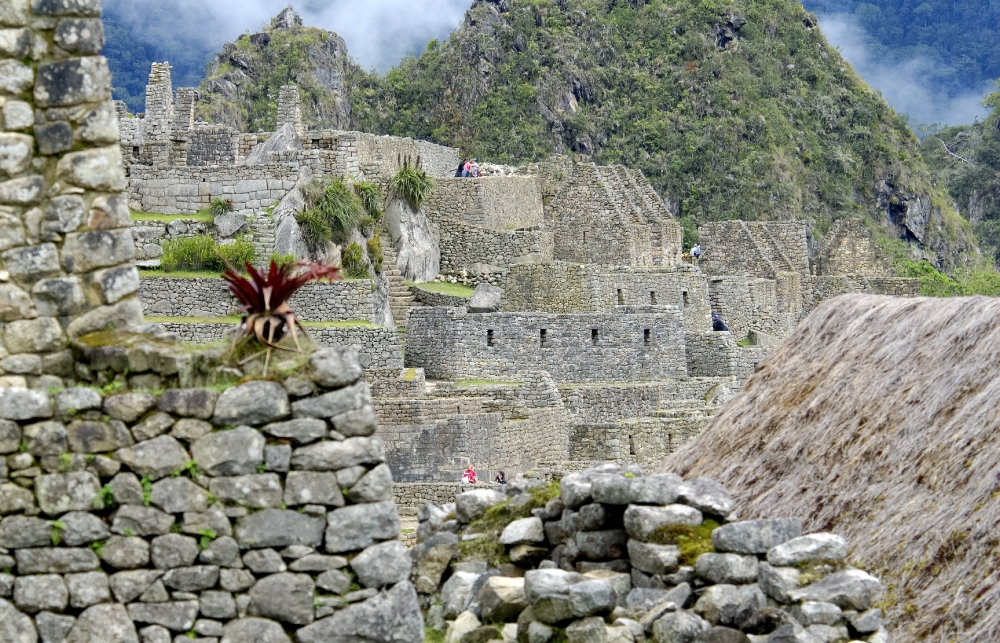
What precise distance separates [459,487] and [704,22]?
6371 centimetres

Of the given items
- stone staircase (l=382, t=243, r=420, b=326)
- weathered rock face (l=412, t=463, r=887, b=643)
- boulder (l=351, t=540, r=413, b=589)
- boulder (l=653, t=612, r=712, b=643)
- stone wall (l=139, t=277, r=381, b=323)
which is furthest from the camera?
stone staircase (l=382, t=243, r=420, b=326)

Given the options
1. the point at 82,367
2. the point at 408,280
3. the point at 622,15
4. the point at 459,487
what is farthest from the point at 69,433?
the point at 622,15

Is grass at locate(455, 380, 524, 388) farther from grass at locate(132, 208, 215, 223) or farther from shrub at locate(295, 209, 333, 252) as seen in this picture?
grass at locate(132, 208, 215, 223)

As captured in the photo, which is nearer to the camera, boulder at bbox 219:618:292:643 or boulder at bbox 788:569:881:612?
boulder at bbox 219:618:292:643

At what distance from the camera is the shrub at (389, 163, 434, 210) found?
1467 inches

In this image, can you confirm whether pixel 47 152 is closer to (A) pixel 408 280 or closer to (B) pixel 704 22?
(A) pixel 408 280

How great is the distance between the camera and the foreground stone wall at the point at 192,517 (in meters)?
8.97

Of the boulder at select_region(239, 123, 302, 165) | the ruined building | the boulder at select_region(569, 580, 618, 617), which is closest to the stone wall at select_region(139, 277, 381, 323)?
the ruined building

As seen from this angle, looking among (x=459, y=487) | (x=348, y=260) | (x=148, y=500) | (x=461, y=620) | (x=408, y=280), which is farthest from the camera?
(x=408, y=280)

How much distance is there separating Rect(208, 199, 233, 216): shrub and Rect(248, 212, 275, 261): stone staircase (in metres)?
0.53

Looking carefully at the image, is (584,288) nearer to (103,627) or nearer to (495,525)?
(495,525)

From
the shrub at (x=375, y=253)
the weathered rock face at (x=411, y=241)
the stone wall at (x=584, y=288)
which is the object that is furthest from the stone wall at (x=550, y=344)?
the weathered rock face at (x=411, y=241)

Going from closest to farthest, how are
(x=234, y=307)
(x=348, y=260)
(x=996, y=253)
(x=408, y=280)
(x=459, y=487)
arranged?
(x=459, y=487), (x=234, y=307), (x=348, y=260), (x=408, y=280), (x=996, y=253)

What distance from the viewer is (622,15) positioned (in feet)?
284
